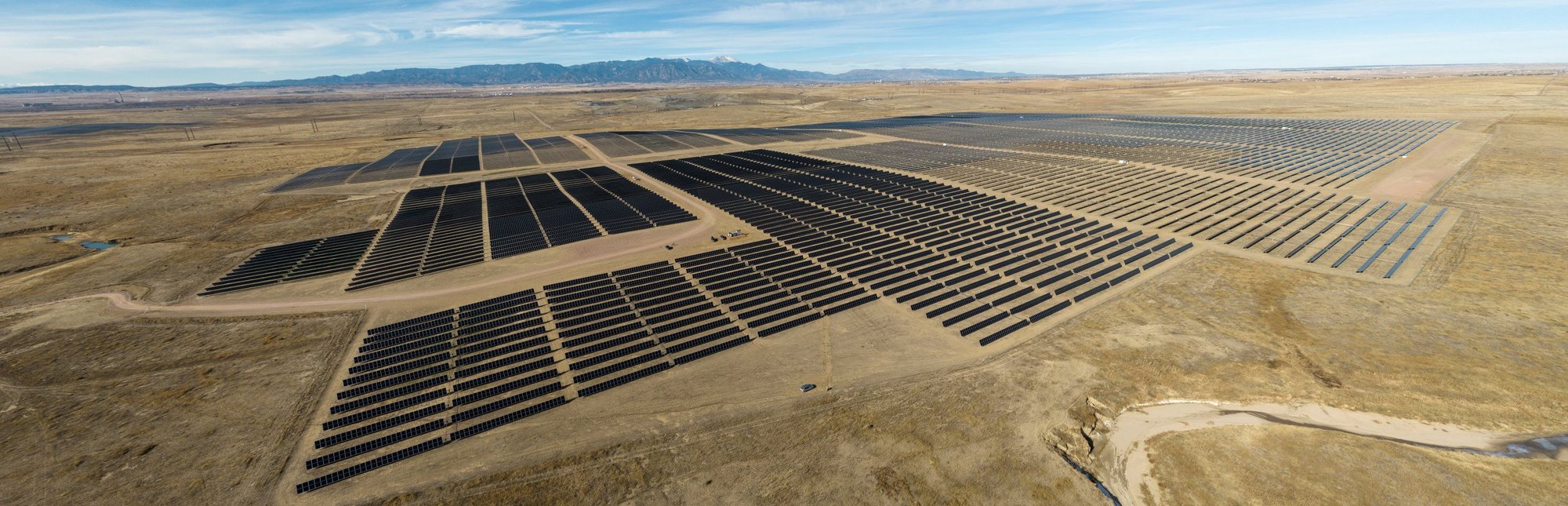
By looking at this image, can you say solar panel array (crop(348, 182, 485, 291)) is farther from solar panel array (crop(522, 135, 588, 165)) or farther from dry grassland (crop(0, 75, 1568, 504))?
solar panel array (crop(522, 135, 588, 165))

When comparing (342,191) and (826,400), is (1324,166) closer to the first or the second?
(826,400)

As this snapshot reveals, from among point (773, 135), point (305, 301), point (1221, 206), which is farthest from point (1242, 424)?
point (773, 135)

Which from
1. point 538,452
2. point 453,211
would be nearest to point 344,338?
point 538,452

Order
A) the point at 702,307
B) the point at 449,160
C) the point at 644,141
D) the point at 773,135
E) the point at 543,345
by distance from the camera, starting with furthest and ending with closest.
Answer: the point at 773,135 < the point at 644,141 < the point at 449,160 < the point at 702,307 < the point at 543,345

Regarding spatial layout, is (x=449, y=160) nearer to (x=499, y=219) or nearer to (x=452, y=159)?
(x=452, y=159)

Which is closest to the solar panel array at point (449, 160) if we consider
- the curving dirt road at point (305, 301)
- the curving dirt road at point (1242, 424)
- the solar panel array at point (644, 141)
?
the solar panel array at point (644, 141)

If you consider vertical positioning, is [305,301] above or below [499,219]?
below

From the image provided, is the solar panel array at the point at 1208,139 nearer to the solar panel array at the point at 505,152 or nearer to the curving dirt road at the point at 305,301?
the solar panel array at the point at 505,152
